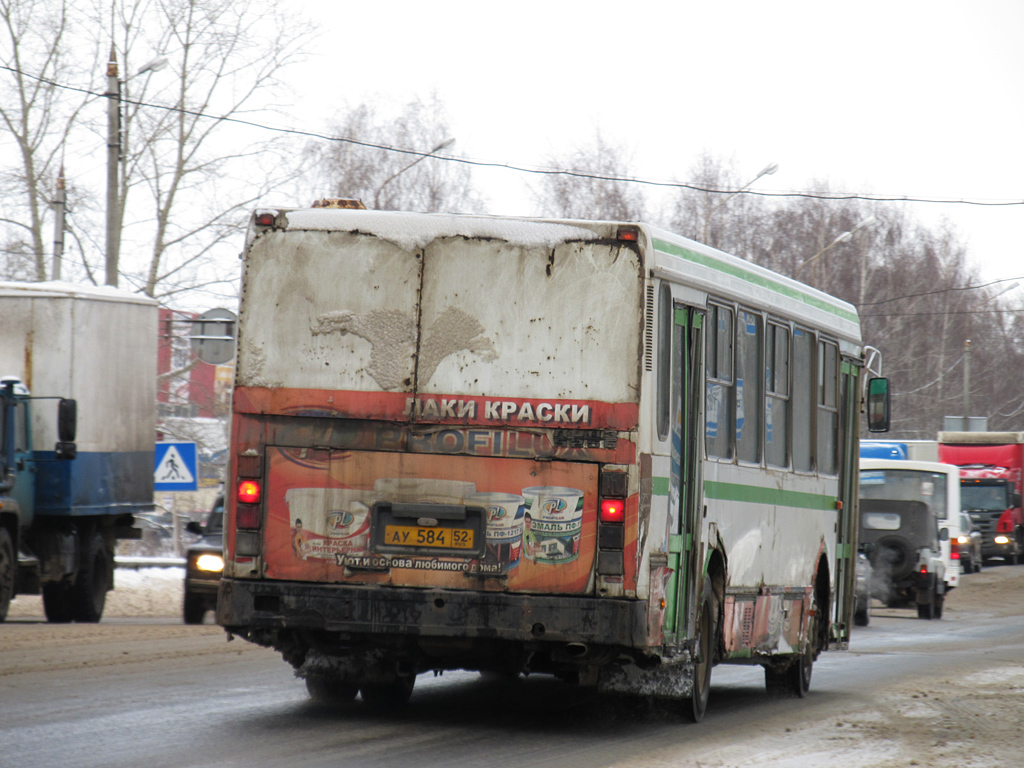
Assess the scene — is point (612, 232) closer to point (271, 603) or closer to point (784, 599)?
point (271, 603)

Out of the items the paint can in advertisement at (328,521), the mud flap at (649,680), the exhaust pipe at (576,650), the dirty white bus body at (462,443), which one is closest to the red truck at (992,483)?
the mud flap at (649,680)

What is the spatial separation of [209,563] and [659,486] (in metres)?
10.9

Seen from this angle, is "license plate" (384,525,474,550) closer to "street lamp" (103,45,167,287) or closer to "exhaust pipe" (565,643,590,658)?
"exhaust pipe" (565,643,590,658)

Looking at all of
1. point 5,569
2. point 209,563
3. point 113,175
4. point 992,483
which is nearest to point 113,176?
point 113,175

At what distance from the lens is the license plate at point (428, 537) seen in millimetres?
8992

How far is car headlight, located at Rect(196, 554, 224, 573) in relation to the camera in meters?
19.0

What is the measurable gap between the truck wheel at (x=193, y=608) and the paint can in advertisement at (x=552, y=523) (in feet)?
35.6

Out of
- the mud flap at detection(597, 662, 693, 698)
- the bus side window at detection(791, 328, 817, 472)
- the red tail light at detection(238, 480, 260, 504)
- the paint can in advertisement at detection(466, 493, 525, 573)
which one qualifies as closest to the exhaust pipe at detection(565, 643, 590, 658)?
the mud flap at detection(597, 662, 693, 698)

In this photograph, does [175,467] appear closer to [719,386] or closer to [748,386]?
[748,386]

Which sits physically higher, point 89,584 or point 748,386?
point 748,386

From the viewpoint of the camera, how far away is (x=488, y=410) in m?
9.03

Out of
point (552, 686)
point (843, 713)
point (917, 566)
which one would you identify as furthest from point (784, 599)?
point (917, 566)

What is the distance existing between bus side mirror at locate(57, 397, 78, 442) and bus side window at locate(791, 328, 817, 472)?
872 cm

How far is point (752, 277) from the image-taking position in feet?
36.7
